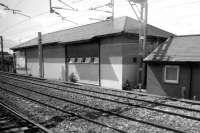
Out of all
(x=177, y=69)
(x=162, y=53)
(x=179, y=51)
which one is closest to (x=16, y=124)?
(x=177, y=69)

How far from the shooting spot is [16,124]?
6340 millimetres

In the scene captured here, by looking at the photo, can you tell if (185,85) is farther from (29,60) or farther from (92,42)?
(29,60)

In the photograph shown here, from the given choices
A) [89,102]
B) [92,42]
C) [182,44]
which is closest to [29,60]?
[92,42]

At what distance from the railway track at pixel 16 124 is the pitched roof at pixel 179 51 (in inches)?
361

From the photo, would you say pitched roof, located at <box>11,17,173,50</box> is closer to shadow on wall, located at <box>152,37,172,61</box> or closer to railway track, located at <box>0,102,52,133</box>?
shadow on wall, located at <box>152,37,172,61</box>

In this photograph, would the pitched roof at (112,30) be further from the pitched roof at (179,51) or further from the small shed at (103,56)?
the pitched roof at (179,51)

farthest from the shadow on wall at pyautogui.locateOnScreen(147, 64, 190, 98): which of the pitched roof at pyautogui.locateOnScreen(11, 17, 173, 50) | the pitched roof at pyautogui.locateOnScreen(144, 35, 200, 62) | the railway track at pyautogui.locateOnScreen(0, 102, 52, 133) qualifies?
the railway track at pyautogui.locateOnScreen(0, 102, 52, 133)

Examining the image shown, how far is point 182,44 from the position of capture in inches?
514

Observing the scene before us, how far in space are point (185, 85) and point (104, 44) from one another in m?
8.38

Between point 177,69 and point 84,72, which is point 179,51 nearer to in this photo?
point 177,69

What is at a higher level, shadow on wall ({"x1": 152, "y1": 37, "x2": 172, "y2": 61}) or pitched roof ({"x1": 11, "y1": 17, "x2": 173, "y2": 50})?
pitched roof ({"x1": 11, "y1": 17, "x2": 173, "y2": 50})

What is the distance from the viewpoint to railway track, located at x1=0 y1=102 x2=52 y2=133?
224 inches

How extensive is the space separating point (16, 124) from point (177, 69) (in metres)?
10.1

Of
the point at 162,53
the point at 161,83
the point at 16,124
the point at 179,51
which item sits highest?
the point at 179,51
